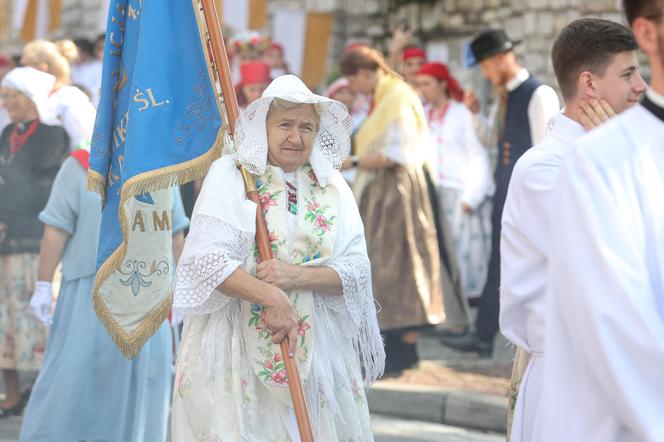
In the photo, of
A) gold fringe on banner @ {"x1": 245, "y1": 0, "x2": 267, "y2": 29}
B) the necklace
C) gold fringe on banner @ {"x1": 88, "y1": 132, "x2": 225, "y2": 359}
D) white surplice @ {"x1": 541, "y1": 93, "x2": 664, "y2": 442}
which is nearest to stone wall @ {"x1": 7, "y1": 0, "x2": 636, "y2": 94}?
gold fringe on banner @ {"x1": 245, "y1": 0, "x2": 267, "y2": 29}

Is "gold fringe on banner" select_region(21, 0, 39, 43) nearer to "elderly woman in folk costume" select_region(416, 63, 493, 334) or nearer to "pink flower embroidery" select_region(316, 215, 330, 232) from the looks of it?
"elderly woman in folk costume" select_region(416, 63, 493, 334)

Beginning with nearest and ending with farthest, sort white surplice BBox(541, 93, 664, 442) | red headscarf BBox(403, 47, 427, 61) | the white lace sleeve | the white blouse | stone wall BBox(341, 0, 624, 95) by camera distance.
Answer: white surplice BBox(541, 93, 664, 442)
the white lace sleeve
the white blouse
red headscarf BBox(403, 47, 427, 61)
stone wall BBox(341, 0, 624, 95)

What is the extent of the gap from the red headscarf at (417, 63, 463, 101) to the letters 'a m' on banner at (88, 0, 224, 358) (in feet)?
18.9

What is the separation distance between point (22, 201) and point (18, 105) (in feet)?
1.85

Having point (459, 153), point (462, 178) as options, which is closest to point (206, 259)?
point (462, 178)

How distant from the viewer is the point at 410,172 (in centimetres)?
865

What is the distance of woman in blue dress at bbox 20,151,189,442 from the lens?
5.65m

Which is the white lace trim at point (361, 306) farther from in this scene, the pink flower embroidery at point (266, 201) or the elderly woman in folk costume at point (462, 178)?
the elderly woman in folk costume at point (462, 178)

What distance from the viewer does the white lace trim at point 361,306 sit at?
446 cm

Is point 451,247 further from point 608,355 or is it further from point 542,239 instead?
point 608,355

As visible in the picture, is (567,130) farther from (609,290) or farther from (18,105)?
(18,105)

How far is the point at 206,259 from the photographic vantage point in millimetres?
4246

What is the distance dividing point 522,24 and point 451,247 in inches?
243

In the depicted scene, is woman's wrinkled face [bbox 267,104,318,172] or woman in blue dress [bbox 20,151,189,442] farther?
woman in blue dress [bbox 20,151,189,442]
